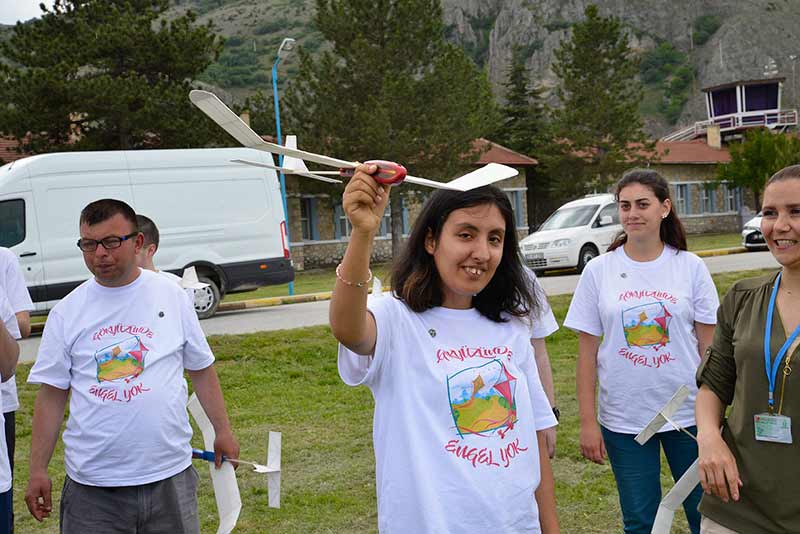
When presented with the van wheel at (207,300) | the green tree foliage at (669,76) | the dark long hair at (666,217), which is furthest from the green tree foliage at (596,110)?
the green tree foliage at (669,76)

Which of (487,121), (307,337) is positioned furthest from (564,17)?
(307,337)

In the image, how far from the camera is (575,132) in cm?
3938

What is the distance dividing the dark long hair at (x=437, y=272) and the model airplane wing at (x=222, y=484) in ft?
4.92

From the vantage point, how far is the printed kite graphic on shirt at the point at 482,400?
225cm

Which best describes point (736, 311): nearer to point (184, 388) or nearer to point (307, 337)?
point (184, 388)

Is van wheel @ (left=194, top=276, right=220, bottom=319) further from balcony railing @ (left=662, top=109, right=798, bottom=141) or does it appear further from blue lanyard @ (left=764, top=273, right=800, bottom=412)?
balcony railing @ (left=662, top=109, right=798, bottom=141)

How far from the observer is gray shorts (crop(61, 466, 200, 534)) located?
3.18 meters

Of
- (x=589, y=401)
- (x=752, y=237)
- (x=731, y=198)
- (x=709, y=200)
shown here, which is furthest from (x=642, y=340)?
(x=731, y=198)

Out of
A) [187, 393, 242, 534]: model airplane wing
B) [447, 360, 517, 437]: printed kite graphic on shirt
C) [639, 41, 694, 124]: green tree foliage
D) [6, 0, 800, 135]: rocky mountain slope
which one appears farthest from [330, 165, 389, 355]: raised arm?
[639, 41, 694, 124]: green tree foliage

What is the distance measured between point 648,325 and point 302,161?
219 centimetres

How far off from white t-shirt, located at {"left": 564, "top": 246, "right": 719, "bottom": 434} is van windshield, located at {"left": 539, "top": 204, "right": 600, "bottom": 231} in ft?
55.9

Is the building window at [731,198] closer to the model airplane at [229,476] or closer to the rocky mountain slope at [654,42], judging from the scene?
the model airplane at [229,476]

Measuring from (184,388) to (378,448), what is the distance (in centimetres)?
141

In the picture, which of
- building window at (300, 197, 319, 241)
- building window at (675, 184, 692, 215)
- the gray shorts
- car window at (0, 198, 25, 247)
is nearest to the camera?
the gray shorts
